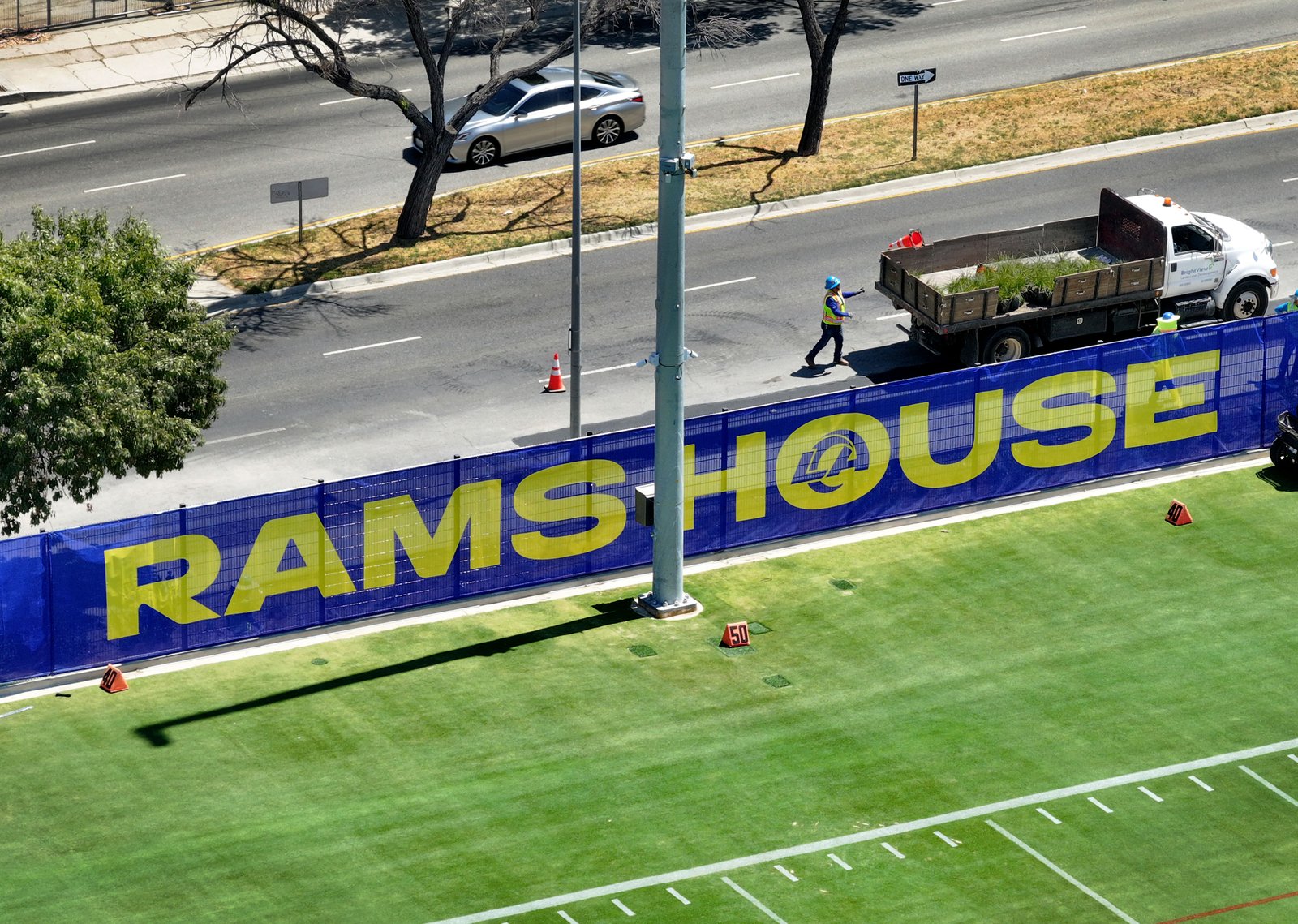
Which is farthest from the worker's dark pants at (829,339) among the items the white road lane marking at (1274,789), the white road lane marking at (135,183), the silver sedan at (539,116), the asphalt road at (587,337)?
the white road lane marking at (135,183)

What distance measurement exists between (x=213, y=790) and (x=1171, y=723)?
37.0ft

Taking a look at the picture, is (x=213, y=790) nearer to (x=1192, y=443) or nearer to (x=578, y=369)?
(x=578, y=369)

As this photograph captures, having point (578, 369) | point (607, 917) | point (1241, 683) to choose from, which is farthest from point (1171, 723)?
point (578, 369)

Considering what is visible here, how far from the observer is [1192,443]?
31.7 metres

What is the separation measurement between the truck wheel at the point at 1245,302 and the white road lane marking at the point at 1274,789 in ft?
47.6

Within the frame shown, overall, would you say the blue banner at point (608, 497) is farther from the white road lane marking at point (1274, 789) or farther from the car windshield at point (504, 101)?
the car windshield at point (504, 101)

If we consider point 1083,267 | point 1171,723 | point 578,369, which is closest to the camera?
point 1171,723

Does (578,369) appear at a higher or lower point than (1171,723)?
higher

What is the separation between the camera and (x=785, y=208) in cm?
4203

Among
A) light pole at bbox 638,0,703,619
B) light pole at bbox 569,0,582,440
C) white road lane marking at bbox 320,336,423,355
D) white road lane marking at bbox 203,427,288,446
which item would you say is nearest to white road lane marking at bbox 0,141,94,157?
white road lane marking at bbox 320,336,423,355

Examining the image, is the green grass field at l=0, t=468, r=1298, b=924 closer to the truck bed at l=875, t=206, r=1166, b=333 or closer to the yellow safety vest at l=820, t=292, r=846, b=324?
the truck bed at l=875, t=206, r=1166, b=333

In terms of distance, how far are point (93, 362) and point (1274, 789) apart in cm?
1521

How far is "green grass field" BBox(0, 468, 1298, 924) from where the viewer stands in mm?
21578

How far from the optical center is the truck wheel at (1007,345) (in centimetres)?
3441
